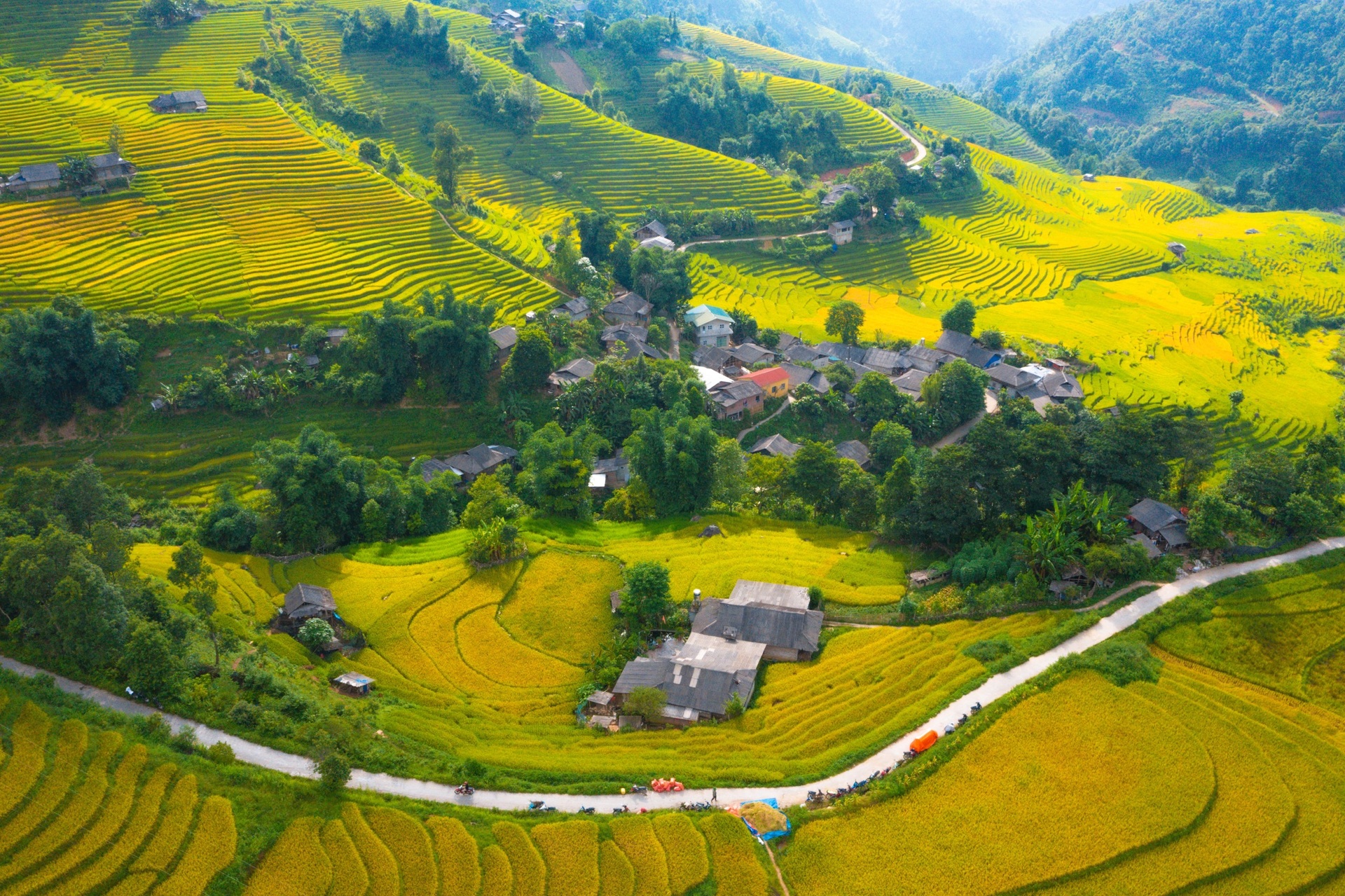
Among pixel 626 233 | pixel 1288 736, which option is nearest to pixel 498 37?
pixel 626 233

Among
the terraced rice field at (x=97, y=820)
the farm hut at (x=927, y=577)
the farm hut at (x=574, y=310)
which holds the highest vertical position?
the farm hut at (x=927, y=577)

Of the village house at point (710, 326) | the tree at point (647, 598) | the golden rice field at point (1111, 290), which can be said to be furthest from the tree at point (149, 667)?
the golden rice field at point (1111, 290)

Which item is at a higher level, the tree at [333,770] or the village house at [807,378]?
the tree at [333,770]

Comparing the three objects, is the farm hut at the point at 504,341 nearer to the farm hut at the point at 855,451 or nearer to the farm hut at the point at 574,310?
the farm hut at the point at 574,310

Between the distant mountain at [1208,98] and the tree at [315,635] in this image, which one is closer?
the tree at [315,635]

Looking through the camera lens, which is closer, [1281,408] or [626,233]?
[1281,408]

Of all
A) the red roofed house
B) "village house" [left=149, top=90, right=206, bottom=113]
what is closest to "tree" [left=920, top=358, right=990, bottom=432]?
the red roofed house

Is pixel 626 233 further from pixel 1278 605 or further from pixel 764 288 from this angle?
pixel 1278 605
